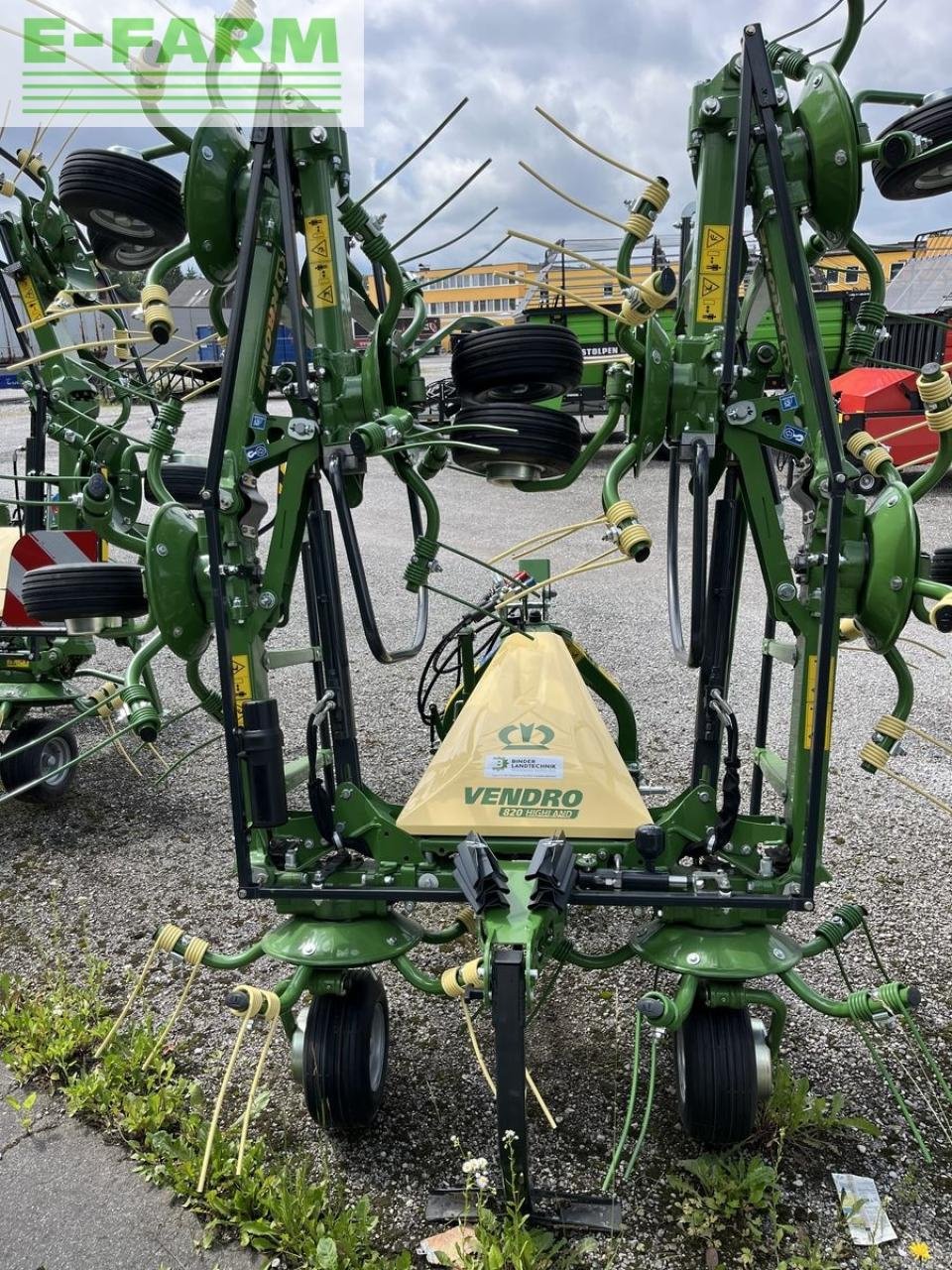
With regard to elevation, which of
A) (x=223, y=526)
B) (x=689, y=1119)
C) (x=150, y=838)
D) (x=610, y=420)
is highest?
(x=610, y=420)

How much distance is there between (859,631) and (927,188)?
1.16 m

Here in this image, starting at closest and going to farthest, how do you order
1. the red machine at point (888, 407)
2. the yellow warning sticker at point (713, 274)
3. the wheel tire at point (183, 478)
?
the yellow warning sticker at point (713, 274) < the wheel tire at point (183, 478) < the red machine at point (888, 407)

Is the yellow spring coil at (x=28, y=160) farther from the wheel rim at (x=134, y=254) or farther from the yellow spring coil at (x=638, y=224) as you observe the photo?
the yellow spring coil at (x=638, y=224)

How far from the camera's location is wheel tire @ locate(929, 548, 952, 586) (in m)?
2.30

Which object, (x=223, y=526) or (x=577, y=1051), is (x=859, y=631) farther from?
(x=223, y=526)

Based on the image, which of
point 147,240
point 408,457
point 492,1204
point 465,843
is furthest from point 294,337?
point 492,1204

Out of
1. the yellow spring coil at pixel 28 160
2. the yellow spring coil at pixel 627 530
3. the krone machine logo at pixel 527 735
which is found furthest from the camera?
the yellow spring coil at pixel 28 160

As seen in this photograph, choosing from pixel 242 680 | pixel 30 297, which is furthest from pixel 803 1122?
pixel 30 297

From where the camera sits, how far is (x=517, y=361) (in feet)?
8.47

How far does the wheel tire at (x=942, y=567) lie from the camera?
90.5 inches

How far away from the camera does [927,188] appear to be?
227cm

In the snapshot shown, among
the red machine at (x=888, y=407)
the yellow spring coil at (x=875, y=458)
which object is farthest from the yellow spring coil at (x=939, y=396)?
the red machine at (x=888, y=407)

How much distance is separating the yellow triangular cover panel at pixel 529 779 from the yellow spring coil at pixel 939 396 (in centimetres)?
127

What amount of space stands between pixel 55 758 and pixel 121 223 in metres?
3.15
